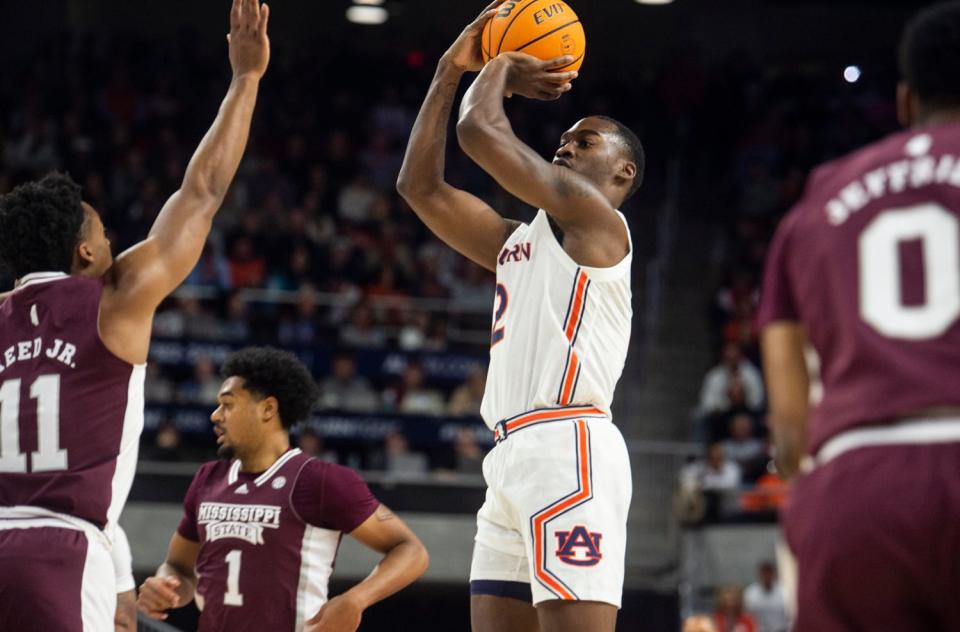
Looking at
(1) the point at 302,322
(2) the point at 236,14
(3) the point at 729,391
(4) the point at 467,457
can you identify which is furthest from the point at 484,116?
(3) the point at 729,391

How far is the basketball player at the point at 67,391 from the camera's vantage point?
4.13m

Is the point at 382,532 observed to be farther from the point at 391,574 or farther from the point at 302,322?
the point at 302,322

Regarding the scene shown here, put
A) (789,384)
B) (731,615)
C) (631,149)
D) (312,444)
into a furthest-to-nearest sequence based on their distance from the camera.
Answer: (312,444)
(731,615)
(631,149)
(789,384)

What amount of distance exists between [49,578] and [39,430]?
44 centimetres

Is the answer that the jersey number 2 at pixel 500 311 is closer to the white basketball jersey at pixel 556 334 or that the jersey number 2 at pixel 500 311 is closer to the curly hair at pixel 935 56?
the white basketball jersey at pixel 556 334

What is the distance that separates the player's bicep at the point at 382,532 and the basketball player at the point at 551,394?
950mm

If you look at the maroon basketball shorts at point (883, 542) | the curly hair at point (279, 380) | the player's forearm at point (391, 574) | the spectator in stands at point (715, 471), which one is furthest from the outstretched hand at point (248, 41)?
the spectator in stands at point (715, 471)

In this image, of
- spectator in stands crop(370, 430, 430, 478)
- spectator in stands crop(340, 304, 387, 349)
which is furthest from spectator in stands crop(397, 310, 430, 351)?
spectator in stands crop(370, 430, 430, 478)

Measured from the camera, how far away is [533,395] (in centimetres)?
494

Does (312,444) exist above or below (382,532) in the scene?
above

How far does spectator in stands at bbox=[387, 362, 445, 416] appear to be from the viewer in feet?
45.6

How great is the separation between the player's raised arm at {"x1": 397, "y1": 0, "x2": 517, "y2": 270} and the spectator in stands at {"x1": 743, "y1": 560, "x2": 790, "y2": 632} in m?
7.70

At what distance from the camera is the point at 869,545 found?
277cm

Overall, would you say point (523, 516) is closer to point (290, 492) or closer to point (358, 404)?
point (290, 492)
